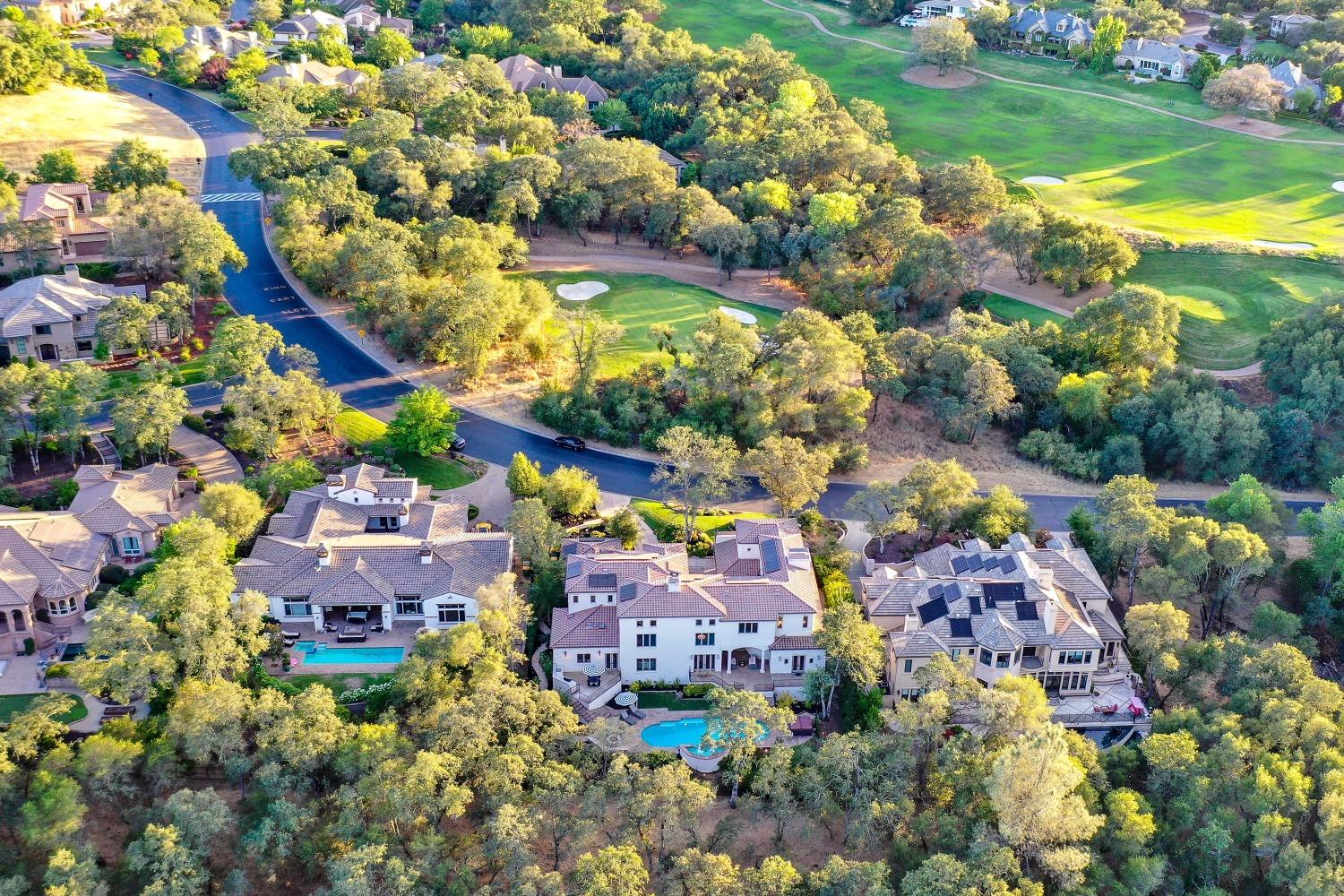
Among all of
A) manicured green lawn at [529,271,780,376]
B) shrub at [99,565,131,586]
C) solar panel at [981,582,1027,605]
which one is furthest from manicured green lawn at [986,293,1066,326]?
shrub at [99,565,131,586]

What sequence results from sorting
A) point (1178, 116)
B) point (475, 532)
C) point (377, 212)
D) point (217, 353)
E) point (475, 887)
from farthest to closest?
point (1178, 116) < point (377, 212) < point (217, 353) < point (475, 532) < point (475, 887)

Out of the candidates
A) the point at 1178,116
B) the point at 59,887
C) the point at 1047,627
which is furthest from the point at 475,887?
the point at 1178,116

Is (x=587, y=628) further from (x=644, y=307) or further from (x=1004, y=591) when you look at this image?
(x=644, y=307)

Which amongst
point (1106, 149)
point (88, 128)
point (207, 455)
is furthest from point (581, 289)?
point (1106, 149)

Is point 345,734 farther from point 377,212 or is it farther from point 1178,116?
point 1178,116

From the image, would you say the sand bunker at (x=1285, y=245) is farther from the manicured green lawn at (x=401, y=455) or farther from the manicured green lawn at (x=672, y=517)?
the manicured green lawn at (x=401, y=455)

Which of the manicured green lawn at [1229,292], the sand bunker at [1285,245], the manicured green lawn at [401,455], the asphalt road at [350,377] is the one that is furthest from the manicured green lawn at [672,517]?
the sand bunker at [1285,245]
